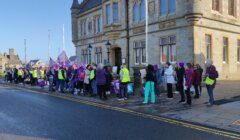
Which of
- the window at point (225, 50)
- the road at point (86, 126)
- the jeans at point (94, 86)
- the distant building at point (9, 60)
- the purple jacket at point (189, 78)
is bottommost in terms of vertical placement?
the road at point (86, 126)

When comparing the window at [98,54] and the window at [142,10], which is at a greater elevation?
the window at [142,10]

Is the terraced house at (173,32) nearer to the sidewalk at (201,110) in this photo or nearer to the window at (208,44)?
the window at (208,44)

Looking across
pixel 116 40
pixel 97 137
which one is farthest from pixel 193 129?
pixel 116 40

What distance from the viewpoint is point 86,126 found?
335 inches

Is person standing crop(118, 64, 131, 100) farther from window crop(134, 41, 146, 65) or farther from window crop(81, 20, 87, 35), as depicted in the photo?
window crop(81, 20, 87, 35)

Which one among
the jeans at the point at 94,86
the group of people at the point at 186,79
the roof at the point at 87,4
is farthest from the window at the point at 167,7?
the roof at the point at 87,4

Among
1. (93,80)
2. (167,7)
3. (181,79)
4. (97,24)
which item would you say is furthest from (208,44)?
(97,24)

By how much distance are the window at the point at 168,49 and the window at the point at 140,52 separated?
2855mm

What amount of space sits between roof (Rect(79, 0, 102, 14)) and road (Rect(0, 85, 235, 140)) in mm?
25974

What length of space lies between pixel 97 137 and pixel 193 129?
9.29 ft

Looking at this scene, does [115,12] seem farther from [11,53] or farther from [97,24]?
[11,53]

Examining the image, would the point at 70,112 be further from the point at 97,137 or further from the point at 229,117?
the point at 229,117

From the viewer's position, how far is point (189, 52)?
22.1 meters

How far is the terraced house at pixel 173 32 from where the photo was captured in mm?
22188
